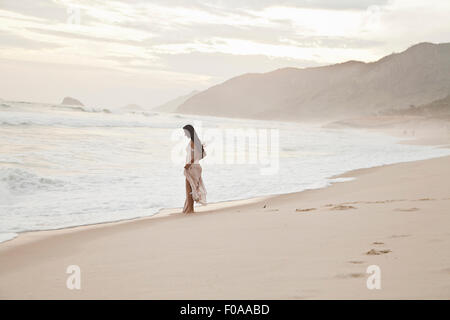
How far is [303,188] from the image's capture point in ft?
43.0

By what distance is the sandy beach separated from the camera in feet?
13.2

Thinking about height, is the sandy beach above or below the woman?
below

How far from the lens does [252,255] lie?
17.2 feet

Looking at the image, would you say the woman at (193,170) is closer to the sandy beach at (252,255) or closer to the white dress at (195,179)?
the white dress at (195,179)

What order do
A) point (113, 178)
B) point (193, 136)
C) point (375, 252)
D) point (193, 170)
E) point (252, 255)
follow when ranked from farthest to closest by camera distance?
point (113, 178), point (193, 170), point (193, 136), point (252, 255), point (375, 252)

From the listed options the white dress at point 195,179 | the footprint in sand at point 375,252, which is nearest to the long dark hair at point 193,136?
the white dress at point 195,179

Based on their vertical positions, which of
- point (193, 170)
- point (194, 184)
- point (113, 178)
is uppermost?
point (113, 178)

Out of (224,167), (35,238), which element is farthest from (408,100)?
(35,238)

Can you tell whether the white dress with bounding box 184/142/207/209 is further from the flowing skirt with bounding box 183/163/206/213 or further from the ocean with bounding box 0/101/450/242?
the ocean with bounding box 0/101/450/242

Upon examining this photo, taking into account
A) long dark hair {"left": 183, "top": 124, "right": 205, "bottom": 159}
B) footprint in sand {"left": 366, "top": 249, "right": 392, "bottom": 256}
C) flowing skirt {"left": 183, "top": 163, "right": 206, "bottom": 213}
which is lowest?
footprint in sand {"left": 366, "top": 249, "right": 392, "bottom": 256}

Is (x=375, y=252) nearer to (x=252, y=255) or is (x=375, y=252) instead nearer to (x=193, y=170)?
(x=252, y=255)

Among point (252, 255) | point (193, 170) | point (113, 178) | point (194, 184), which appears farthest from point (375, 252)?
point (113, 178)

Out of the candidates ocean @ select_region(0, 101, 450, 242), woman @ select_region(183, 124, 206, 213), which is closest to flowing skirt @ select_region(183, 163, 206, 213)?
woman @ select_region(183, 124, 206, 213)
